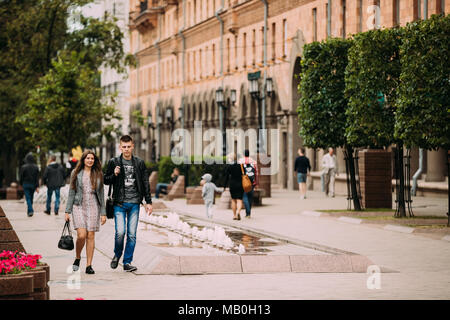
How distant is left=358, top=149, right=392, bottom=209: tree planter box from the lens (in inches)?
1149

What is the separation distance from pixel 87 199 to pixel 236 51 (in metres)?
47.2

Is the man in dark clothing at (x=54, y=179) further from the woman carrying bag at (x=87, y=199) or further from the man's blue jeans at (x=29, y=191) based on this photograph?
the woman carrying bag at (x=87, y=199)

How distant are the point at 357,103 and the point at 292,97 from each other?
2383cm

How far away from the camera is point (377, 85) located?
25969 mm

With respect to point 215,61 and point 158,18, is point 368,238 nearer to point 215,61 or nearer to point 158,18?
point 215,61

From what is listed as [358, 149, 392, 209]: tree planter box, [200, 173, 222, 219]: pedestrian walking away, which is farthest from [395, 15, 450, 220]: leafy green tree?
[200, 173, 222, 219]: pedestrian walking away

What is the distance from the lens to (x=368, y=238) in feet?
69.7

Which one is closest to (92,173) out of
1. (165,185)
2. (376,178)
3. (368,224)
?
(368,224)

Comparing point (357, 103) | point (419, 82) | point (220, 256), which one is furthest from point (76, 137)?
point (220, 256)

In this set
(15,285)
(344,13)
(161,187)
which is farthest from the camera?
(344,13)

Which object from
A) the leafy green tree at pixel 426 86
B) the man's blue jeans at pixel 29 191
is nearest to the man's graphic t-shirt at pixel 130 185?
the leafy green tree at pixel 426 86

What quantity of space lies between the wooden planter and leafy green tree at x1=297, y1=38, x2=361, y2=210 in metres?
19.2

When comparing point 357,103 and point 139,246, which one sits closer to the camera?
point 139,246

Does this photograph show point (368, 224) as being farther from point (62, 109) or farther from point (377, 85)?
point (62, 109)
